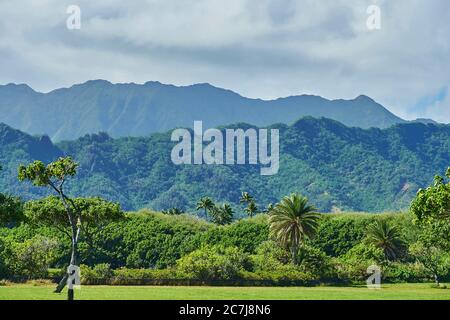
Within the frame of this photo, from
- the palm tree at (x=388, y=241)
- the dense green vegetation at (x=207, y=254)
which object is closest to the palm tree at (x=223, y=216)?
the dense green vegetation at (x=207, y=254)

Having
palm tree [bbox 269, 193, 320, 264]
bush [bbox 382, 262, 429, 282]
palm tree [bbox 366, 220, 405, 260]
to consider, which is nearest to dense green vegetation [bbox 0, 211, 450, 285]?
bush [bbox 382, 262, 429, 282]

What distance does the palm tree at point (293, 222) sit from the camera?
6969cm

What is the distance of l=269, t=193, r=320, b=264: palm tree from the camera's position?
69.7 meters

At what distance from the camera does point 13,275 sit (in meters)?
59.4

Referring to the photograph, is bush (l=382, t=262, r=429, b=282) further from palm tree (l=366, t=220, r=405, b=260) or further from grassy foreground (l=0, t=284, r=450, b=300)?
grassy foreground (l=0, t=284, r=450, b=300)

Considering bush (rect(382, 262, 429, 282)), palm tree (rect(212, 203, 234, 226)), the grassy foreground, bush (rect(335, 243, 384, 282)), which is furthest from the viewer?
palm tree (rect(212, 203, 234, 226))

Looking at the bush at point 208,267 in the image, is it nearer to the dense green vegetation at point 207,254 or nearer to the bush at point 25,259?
the dense green vegetation at point 207,254

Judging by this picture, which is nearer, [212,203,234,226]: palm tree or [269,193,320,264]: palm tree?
[269,193,320,264]: palm tree

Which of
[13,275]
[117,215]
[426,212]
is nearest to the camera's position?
[426,212]

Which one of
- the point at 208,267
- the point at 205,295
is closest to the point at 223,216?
the point at 208,267

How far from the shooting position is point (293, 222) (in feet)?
229
